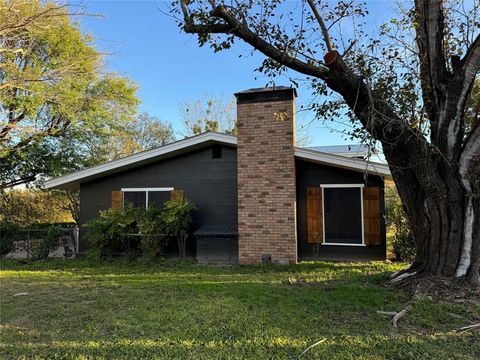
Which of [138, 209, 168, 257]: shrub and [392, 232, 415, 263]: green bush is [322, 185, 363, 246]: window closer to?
[392, 232, 415, 263]: green bush

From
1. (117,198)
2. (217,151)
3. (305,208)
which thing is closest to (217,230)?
(217,151)

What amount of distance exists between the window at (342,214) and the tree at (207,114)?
15380 millimetres

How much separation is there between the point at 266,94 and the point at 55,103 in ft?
29.9

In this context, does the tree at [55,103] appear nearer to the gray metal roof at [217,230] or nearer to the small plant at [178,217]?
the small plant at [178,217]

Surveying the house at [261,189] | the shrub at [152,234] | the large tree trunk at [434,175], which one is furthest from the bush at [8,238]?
the large tree trunk at [434,175]

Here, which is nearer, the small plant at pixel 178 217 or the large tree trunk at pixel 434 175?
the large tree trunk at pixel 434 175

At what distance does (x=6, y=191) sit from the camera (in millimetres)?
16219

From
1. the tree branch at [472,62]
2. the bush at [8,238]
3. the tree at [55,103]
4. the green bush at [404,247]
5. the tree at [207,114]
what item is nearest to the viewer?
the tree branch at [472,62]

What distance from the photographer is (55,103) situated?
13.1m

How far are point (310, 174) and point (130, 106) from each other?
11090mm

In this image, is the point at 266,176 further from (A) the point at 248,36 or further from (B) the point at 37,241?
(B) the point at 37,241

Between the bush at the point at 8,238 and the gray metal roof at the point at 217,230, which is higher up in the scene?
the gray metal roof at the point at 217,230

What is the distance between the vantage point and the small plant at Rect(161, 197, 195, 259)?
846cm

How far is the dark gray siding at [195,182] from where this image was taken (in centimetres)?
927
